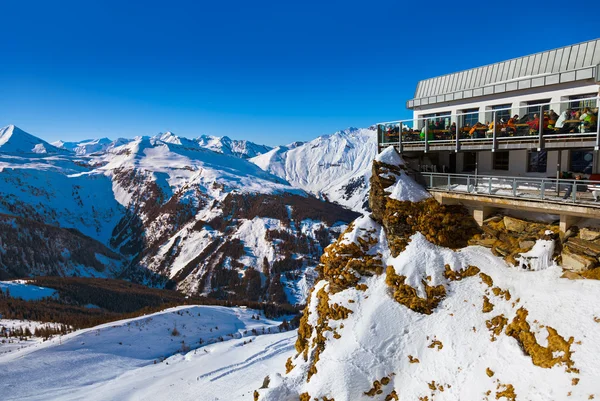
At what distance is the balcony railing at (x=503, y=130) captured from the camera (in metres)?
16.0

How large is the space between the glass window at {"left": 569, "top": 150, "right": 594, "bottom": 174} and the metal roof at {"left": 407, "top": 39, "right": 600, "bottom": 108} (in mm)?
4042

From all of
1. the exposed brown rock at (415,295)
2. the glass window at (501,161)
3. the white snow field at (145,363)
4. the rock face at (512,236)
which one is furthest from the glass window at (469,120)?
the white snow field at (145,363)

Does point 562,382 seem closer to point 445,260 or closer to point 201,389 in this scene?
point 445,260

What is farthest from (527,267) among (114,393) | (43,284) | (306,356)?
(43,284)

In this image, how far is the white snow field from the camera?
3819 centimetres

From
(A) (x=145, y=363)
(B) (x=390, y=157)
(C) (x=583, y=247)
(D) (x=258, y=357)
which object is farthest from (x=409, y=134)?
(A) (x=145, y=363)

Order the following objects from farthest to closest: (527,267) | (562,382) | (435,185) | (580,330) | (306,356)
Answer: (435,185), (306,356), (527,267), (580,330), (562,382)

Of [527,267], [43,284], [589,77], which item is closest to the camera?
[527,267]

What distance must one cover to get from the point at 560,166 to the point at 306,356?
18823 mm

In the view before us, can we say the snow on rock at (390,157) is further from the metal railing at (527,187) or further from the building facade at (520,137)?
the metal railing at (527,187)

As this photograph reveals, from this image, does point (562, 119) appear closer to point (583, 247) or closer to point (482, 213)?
point (482, 213)

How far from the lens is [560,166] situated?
18.9 meters

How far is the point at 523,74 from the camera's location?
2302 cm

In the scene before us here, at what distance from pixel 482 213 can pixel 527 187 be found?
2713mm
